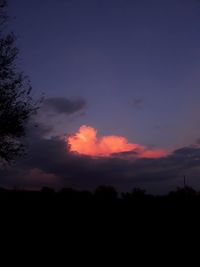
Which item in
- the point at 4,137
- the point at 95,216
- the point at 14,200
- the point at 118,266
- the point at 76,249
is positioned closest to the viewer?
the point at 118,266

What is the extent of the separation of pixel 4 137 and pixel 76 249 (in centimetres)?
1546

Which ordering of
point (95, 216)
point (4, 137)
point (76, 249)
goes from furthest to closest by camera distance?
1. point (4, 137)
2. point (95, 216)
3. point (76, 249)

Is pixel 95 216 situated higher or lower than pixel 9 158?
lower

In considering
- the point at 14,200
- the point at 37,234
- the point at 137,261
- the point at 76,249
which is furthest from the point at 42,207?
the point at 137,261

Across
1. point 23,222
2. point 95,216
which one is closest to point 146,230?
point 95,216

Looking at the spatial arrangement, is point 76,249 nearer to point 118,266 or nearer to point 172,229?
point 118,266

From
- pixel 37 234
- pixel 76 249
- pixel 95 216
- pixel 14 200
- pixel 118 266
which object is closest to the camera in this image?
pixel 118 266

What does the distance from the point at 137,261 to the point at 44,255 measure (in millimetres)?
3799

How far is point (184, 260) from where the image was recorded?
16844 mm

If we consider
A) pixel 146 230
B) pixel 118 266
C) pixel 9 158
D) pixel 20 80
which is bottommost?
pixel 118 266

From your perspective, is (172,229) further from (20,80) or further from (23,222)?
(20,80)

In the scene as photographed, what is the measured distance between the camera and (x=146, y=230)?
21.9 metres

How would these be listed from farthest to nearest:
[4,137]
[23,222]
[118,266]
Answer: [4,137]
[23,222]
[118,266]

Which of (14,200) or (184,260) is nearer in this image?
(184,260)
